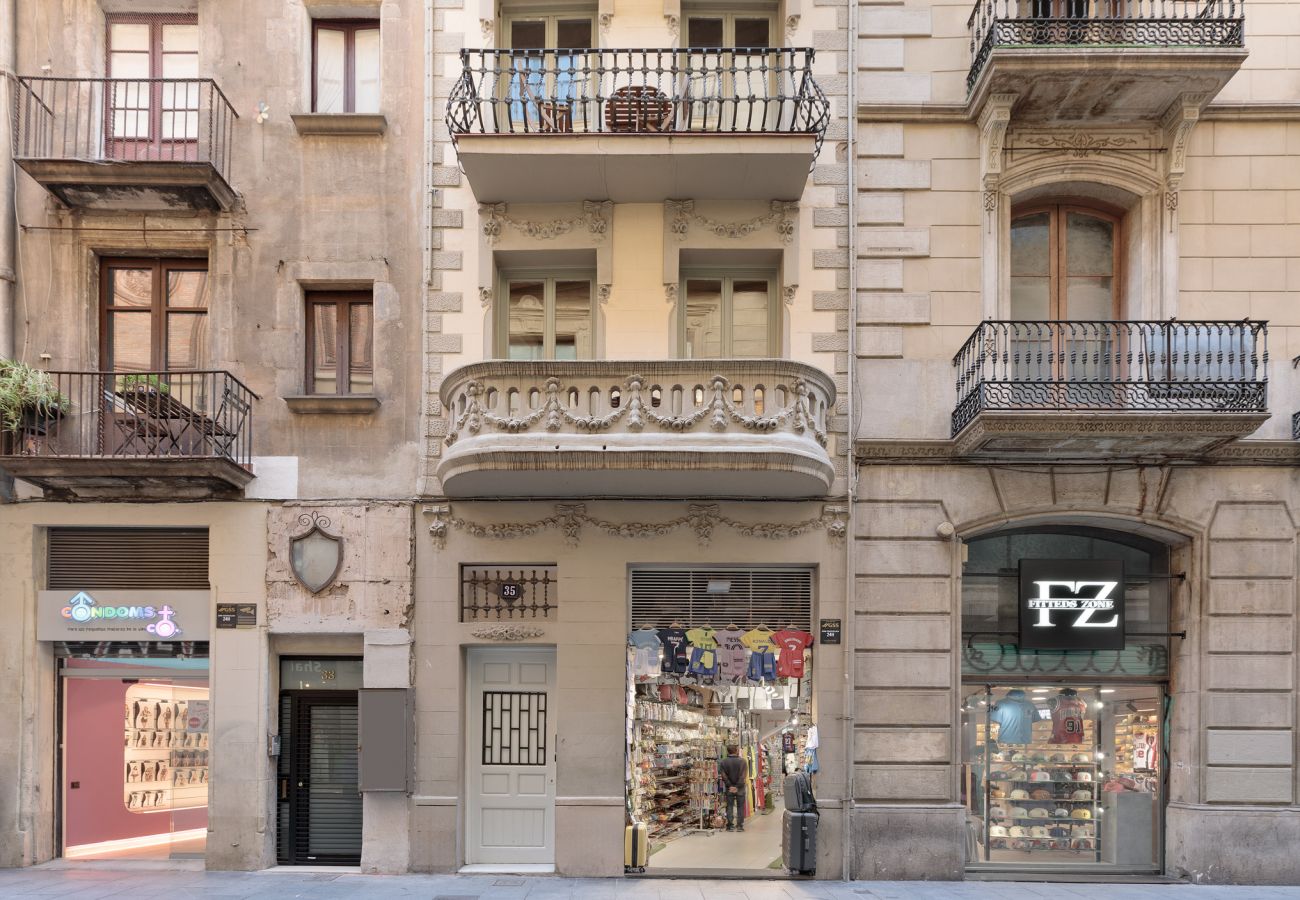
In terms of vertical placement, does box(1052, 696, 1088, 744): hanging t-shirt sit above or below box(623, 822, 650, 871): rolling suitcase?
above

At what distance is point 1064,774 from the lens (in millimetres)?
12977

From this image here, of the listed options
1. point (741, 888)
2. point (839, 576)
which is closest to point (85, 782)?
point (741, 888)

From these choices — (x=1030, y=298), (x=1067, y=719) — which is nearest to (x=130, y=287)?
(x=1030, y=298)

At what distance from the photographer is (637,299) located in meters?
12.9

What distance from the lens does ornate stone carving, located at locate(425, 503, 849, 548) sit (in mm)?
12531

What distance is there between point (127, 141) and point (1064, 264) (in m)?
13.2

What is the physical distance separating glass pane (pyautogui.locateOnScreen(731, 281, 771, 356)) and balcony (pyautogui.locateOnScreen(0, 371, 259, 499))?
22.0ft

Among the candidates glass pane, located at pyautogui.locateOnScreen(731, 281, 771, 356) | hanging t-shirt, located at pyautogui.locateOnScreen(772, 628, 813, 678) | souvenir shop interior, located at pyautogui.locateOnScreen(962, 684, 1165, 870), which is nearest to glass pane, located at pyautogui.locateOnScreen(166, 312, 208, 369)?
glass pane, located at pyautogui.locateOnScreen(731, 281, 771, 356)

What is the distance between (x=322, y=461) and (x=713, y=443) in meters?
5.42

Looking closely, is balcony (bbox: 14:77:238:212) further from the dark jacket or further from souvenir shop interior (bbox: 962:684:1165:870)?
souvenir shop interior (bbox: 962:684:1165:870)

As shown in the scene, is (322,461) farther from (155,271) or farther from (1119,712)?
(1119,712)

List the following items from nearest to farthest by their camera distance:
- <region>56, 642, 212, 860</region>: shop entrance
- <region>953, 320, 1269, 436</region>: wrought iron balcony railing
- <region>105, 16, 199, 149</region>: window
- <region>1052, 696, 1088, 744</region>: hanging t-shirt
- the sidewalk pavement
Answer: the sidewalk pavement < <region>953, 320, 1269, 436</region>: wrought iron balcony railing < <region>56, 642, 212, 860</region>: shop entrance < <region>1052, 696, 1088, 744</region>: hanging t-shirt < <region>105, 16, 199, 149</region>: window

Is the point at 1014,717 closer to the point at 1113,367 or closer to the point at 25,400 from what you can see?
the point at 1113,367

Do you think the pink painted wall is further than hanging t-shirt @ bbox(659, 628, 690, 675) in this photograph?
Yes
